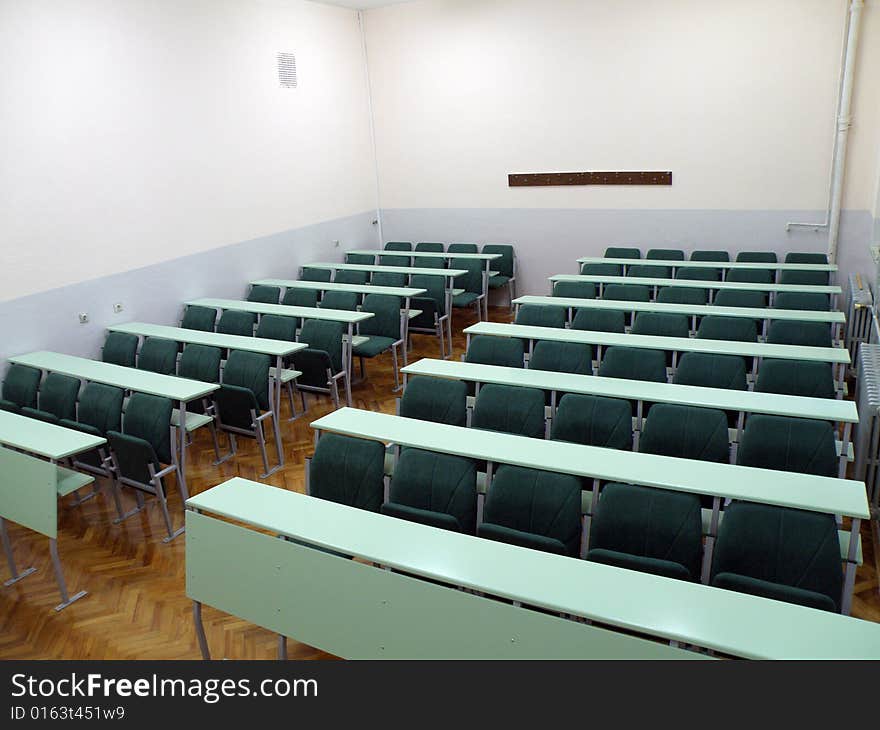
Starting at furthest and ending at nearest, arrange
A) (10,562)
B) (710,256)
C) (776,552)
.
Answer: (710,256), (10,562), (776,552)

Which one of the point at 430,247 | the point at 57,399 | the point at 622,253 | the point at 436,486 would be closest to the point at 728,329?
the point at 436,486

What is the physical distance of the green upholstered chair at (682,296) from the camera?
6.27 metres

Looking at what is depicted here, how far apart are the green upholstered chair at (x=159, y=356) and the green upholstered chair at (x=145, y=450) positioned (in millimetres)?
971

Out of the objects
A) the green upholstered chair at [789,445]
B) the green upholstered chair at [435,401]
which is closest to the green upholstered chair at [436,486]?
the green upholstered chair at [435,401]

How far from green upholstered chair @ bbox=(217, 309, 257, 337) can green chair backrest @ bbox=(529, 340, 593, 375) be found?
9.23 ft

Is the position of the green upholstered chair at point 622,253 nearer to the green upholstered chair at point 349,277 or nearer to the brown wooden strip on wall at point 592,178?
the brown wooden strip on wall at point 592,178

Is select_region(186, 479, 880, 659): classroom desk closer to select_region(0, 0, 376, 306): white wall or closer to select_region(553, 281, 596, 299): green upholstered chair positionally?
select_region(0, 0, 376, 306): white wall

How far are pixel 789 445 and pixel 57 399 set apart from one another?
4.78 metres

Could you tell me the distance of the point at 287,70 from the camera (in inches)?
324

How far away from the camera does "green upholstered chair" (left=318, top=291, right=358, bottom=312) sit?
6840 millimetres

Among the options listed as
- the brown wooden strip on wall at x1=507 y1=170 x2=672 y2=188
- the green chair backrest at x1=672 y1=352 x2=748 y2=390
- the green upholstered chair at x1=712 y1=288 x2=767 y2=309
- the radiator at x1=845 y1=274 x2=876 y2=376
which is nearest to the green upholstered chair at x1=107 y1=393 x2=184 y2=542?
the green chair backrest at x1=672 y1=352 x2=748 y2=390

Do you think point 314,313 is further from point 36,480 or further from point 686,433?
point 686,433

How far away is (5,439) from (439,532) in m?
2.85

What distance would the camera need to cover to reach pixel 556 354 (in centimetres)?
498
